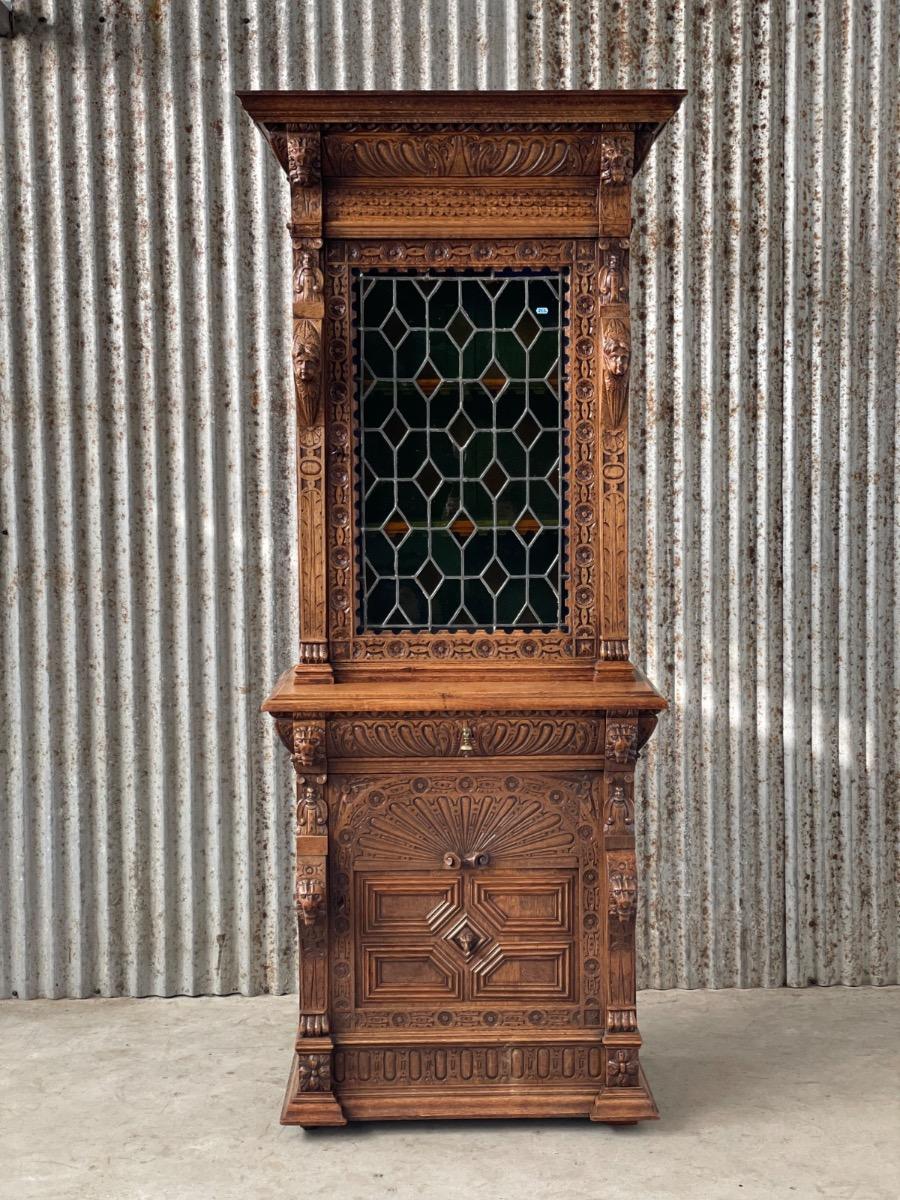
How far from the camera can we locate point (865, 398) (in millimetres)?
4551

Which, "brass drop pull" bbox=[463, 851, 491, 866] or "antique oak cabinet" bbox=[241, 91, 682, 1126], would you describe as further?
"brass drop pull" bbox=[463, 851, 491, 866]

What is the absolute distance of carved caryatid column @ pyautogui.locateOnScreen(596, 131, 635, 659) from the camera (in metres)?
3.44

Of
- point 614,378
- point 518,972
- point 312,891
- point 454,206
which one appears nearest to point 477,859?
point 518,972

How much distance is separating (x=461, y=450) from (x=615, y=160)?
2.83 feet

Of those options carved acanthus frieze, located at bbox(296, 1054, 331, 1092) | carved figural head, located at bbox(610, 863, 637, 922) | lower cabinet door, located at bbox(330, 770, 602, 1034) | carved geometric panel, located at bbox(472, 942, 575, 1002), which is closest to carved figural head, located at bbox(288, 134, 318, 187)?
lower cabinet door, located at bbox(330, 770, 602, 1034)

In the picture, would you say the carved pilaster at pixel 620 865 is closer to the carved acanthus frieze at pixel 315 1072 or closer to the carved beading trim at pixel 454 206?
the carved acanthus frieze at pixel 315 1072

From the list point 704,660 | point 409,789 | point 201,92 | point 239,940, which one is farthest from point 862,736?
point 201,92

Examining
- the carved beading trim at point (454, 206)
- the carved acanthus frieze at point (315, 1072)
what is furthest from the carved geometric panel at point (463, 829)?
the carved beading trim at point (454, 206)

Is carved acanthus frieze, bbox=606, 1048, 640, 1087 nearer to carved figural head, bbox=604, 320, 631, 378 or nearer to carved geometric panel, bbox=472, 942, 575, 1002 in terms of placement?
carved geometric panel, bbox=472, 942, 575, 1002

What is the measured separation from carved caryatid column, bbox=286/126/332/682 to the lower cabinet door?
0.46 metres

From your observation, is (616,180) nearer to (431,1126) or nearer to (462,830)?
(462,830)

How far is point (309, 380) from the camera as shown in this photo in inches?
135

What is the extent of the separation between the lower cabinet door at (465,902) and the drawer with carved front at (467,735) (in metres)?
0.08

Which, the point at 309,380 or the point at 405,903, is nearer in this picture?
the point at 309,380
